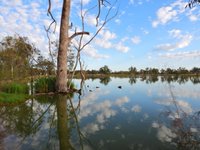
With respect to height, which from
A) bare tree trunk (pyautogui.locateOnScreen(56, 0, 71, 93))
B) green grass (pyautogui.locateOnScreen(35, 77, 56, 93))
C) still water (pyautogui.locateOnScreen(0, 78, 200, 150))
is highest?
Result: bare tree trunk (pyautogui.locateOnScreen(56, 0, 71, 93))

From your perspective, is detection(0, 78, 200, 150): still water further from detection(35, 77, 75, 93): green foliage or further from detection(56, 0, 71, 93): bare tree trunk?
detection(35, 77, 75, 93): green foliage

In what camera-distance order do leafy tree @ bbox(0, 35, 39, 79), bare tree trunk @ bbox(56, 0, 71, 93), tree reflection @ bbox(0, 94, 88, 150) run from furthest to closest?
leafy tree @ bbox(0, 35, 39, 79)
bare tree trunk @ bbox(56, 0, 71, 93)
tree reflection @ bbox(0, 94, 88, 150)

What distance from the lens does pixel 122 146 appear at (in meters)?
4.03

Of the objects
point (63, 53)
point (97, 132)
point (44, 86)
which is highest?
point (63, 53)

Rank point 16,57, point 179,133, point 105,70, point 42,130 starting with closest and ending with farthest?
point 179,133 < point 42,130 < point 16,57 < point 105,70

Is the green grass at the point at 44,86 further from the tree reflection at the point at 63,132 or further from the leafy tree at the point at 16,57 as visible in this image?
the tree reflection at the point at 63,132

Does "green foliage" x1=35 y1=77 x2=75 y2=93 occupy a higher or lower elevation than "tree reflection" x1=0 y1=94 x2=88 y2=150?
higher

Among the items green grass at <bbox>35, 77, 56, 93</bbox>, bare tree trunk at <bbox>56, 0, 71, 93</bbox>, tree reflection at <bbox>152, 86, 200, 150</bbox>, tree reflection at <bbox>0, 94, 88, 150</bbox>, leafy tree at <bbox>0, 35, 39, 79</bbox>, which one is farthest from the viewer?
leafy tree at <bbox>0, 35, 39, 79</bbox>

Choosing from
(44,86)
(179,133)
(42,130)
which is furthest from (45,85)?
(179,133)

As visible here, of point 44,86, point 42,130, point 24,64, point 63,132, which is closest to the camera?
point 63,132

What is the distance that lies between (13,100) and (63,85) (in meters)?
4.14

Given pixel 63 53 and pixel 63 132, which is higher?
pixel 63 53

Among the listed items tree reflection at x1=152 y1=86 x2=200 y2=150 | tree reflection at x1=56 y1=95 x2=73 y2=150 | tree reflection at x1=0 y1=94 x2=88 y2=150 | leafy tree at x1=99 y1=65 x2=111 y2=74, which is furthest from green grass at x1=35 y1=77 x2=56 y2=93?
leafy tree at x1=99 y1=65 x2=111 y2=74

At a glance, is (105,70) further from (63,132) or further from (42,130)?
(63,132)
